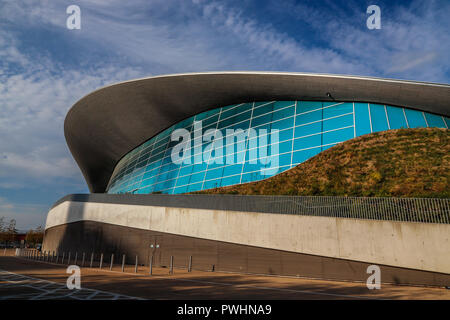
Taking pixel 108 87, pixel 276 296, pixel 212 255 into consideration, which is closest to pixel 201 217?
pixel 212 255

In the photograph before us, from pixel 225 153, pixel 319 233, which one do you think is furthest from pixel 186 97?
pixel 319 233

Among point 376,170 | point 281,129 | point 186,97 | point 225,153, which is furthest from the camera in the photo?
point 186,97

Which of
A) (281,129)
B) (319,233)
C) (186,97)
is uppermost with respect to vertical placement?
(186,97)

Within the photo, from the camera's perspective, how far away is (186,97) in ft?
95.3

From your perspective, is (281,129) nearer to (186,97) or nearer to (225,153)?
(225,153)

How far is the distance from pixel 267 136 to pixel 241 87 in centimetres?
525

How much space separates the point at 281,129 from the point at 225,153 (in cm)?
500

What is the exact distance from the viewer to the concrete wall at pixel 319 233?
11.1 metres

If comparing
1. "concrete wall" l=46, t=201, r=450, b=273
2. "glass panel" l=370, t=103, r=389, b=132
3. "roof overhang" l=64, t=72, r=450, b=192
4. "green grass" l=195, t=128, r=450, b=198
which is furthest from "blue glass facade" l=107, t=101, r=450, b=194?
"concrete wall" l=46, t=201, r=450, b=273

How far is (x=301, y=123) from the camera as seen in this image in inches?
909

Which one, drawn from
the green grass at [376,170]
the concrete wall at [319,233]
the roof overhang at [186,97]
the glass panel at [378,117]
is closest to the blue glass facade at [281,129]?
the glass panel at [378,117]

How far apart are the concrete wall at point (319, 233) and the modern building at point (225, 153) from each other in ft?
0.19

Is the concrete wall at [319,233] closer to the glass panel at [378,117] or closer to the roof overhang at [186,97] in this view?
the glass panel at [378,117]
